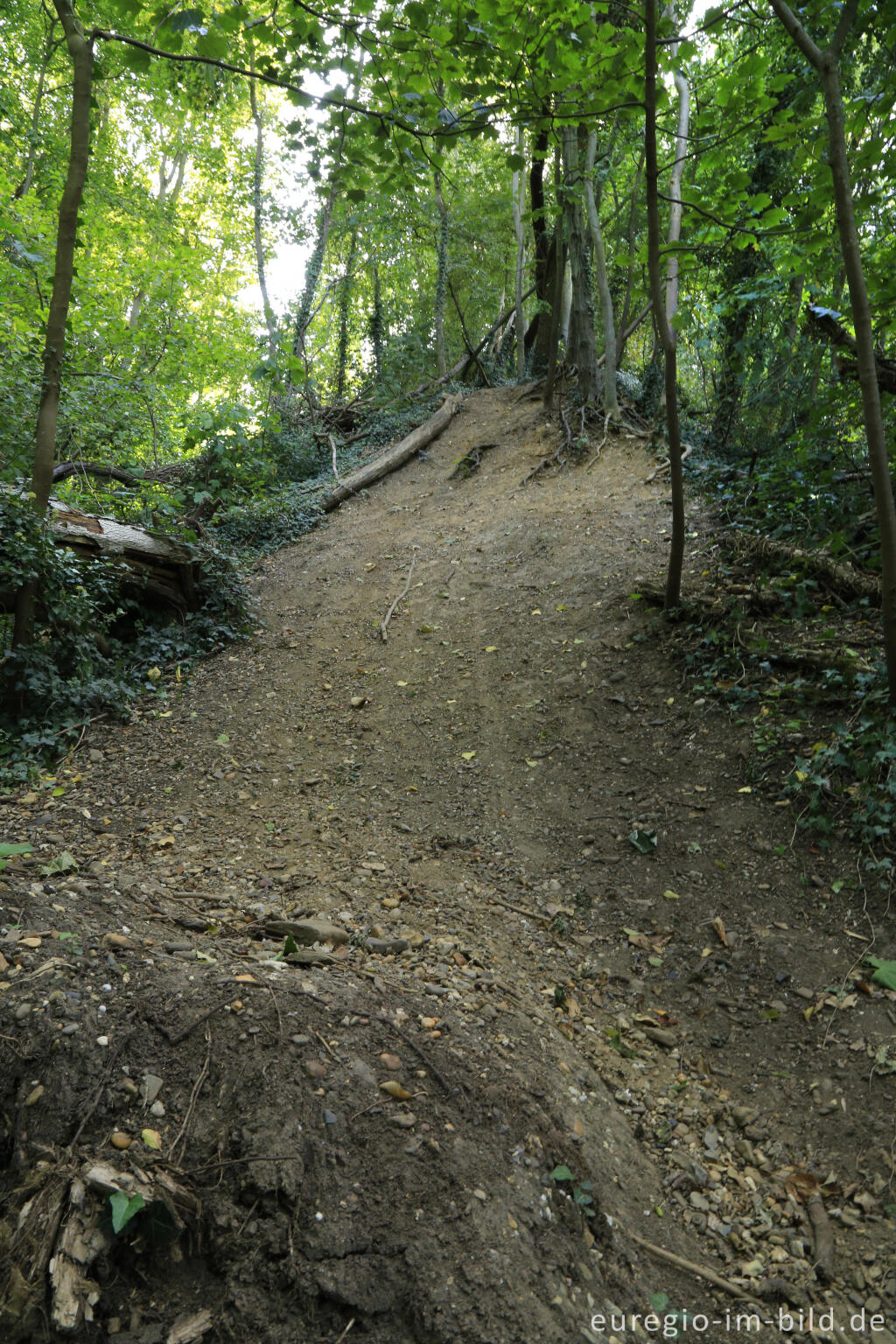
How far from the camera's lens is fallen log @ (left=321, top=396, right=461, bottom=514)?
1164 centimetres

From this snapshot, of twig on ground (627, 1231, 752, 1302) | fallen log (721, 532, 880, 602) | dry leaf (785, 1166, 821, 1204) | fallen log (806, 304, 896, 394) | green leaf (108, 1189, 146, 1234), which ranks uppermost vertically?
fallen log (806, 304, 896, 394)

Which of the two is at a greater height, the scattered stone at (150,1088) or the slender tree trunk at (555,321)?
the slender tree trunk at (555,321)

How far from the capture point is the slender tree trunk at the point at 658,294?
449 cm

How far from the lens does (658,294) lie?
523 centimetres

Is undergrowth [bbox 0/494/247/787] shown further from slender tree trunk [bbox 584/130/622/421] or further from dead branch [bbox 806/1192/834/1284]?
slender tree trunk [bbox 584/130/622/421]

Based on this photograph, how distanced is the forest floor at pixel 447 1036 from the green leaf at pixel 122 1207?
1cm

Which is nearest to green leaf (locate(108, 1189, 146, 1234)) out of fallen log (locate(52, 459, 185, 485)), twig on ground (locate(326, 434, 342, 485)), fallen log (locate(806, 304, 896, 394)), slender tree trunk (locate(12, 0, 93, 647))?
slender tree trunk (locate(12, 0, 93, 647))

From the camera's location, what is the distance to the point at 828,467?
20.6 ft

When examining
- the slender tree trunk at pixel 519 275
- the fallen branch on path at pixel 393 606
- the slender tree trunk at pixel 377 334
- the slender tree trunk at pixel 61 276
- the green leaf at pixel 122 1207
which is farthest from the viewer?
the slender tree trunk at pixel 377 334

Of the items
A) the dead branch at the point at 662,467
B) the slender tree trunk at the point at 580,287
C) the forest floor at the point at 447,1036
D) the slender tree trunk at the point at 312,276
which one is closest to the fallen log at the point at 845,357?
the forest floor at the point at 447,1036

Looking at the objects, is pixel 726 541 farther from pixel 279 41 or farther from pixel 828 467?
pixel 279 41

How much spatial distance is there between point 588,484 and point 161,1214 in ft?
31.2

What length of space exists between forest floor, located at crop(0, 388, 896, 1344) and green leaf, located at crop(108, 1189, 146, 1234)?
1 centimetres

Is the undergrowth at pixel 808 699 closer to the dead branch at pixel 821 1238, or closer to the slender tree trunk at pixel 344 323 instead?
the dead branch at pixel 821 1238
